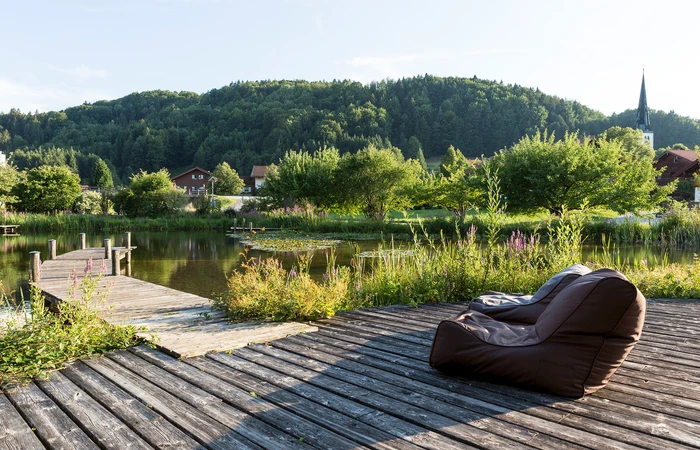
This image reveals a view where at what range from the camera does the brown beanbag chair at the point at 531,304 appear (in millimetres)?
4086

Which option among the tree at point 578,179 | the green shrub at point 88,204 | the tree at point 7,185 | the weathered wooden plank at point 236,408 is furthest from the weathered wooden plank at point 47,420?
the green shrub at point 88,204

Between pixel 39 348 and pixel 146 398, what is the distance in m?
1.24

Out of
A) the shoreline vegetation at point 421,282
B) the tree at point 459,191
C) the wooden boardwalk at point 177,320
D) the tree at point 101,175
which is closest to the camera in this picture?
the wooden boardwalk at point 177,320

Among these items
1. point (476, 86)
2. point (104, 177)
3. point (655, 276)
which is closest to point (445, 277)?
point (655, 276)

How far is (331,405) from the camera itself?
294 centimetres

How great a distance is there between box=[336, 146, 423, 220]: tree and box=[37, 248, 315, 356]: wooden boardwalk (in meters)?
21.7

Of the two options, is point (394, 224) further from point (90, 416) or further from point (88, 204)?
point (90, 416)

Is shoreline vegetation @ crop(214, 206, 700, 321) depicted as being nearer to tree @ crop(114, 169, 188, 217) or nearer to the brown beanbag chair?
the brown beanbag chair

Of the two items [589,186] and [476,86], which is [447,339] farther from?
[476,86]

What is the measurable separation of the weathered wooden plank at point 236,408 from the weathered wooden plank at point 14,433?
77 cm

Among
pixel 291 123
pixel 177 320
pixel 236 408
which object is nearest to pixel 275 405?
pixel 236 408

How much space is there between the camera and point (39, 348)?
377cm

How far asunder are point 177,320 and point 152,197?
33.6 m

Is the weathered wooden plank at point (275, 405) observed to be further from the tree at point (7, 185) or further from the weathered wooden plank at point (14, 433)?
the tree at point (7, 185)
